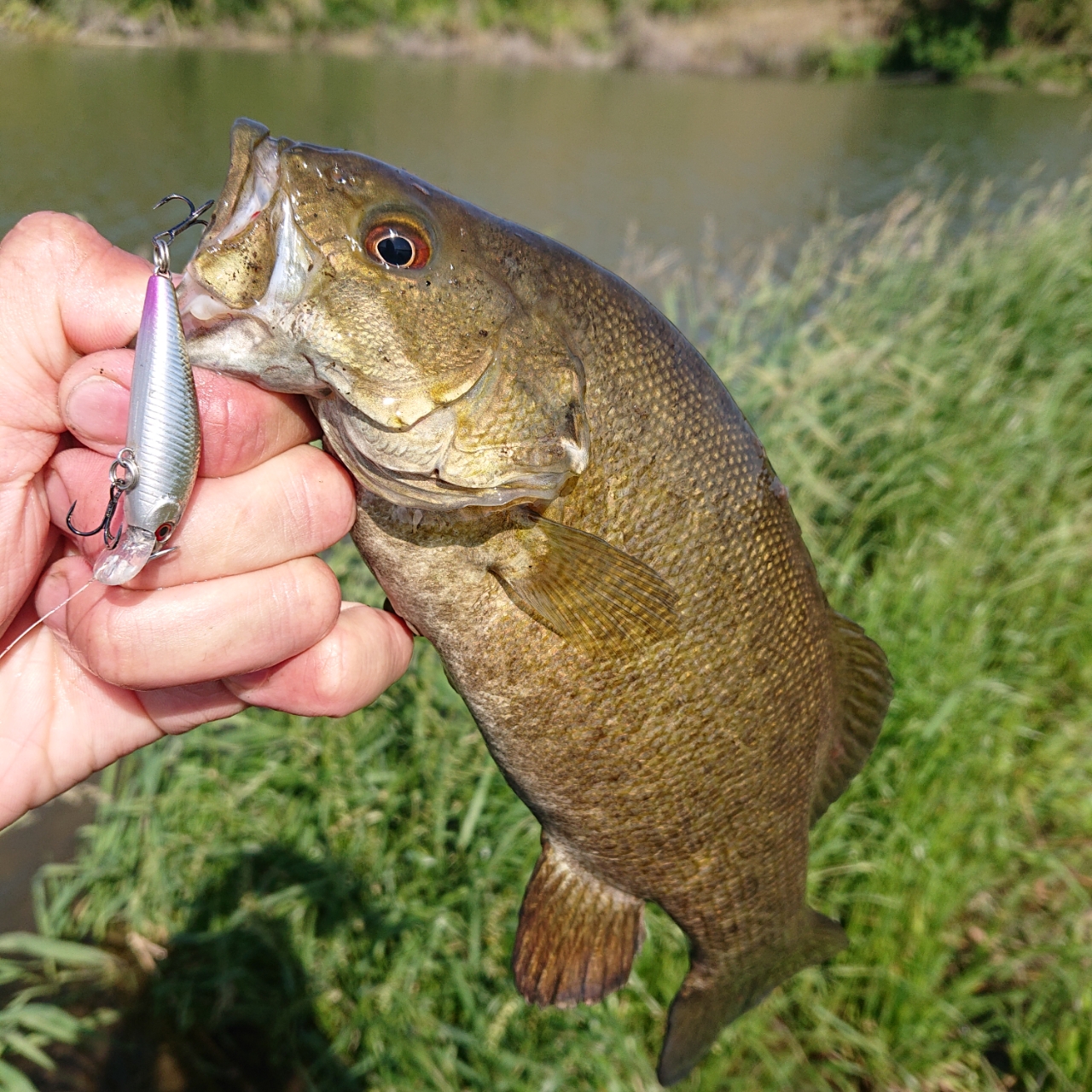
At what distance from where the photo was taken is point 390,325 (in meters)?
1.31

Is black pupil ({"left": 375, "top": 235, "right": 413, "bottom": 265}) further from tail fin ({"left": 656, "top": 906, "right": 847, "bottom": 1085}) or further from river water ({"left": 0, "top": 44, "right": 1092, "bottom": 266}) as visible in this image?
river water ({"left": 0, "top": 44, "right": 1092, "bottom": 266})

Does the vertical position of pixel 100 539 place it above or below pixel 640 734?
above

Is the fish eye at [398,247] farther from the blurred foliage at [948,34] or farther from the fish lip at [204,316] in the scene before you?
the blurred foliage at [948,34]

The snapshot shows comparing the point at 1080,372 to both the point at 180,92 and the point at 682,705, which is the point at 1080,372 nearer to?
the point at 682,705

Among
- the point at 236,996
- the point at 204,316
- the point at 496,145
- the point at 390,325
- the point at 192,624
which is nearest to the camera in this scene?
the point at 204,316

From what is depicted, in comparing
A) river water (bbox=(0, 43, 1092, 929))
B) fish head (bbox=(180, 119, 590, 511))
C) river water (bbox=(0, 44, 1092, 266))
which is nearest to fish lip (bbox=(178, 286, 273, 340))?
fish head (bbox=(180, 119, 590, 511))

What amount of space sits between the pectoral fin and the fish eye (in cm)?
46

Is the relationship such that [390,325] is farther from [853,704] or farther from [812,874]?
[812,874]

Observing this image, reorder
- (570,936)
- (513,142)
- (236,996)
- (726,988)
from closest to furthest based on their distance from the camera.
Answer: (570,936), (726,988), (236,996), (513,142)

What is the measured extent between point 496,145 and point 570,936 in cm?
1776

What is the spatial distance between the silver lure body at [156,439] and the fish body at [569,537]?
0.18 ft

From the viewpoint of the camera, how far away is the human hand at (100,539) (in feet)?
4.42

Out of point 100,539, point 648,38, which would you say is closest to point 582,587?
point 100,539

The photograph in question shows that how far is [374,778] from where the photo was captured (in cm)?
309
